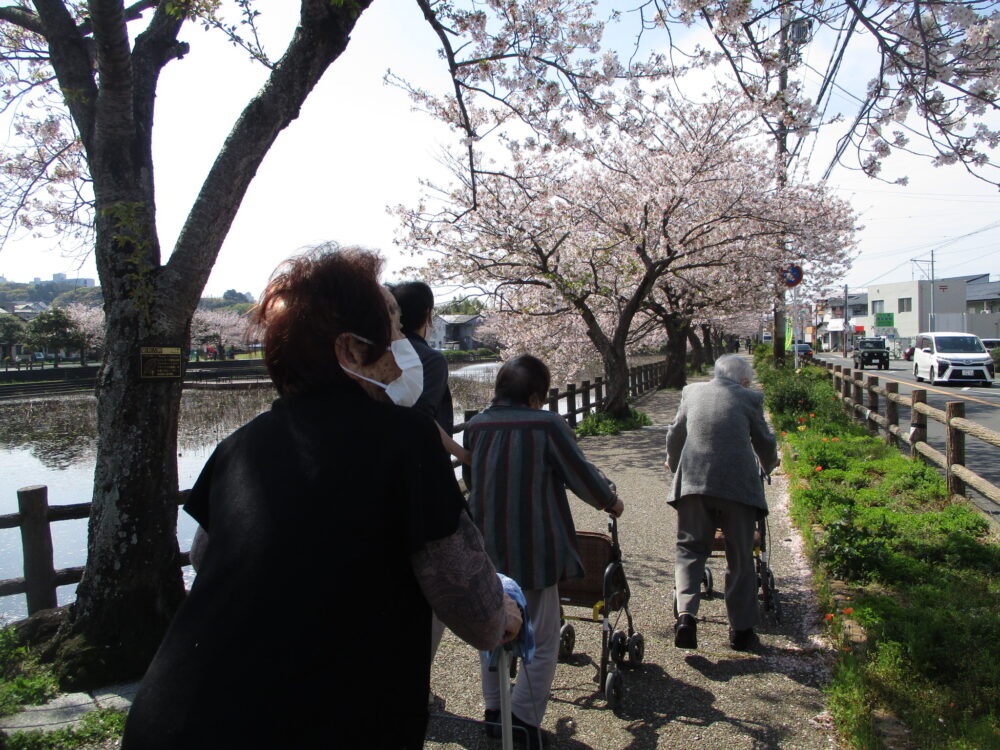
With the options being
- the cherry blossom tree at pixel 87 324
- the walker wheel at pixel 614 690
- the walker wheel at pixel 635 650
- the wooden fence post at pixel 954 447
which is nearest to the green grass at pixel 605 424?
the wooden fence post at pixel 954 447

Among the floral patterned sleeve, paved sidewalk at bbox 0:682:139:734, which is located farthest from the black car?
the floral patterned sleeve

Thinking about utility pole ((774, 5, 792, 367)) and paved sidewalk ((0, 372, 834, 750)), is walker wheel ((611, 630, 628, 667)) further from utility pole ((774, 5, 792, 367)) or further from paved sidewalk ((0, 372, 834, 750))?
utility pole ((774, 5, 792, 367))

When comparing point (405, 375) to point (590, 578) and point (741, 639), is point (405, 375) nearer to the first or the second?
point (590, 578)

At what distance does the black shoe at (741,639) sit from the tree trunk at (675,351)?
18662mm

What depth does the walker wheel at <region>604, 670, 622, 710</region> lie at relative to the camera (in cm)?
329

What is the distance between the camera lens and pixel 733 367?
13.5 ft

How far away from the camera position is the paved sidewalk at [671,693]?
3129 mm

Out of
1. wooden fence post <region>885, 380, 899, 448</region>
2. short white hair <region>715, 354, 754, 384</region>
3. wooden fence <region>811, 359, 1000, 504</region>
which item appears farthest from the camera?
wooden fence post <region>885, 380, 899, 448</region>

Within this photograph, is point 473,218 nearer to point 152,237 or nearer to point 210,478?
point 152,237

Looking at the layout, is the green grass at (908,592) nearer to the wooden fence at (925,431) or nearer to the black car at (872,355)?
the wooden fence at (925,431)

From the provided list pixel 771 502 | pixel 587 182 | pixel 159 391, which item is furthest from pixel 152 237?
pixel 587 182

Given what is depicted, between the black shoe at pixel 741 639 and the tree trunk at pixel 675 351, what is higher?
the tree trunk at pixel 675 351

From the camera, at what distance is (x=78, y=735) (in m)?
3.18

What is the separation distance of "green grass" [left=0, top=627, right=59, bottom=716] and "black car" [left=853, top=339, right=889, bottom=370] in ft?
130
